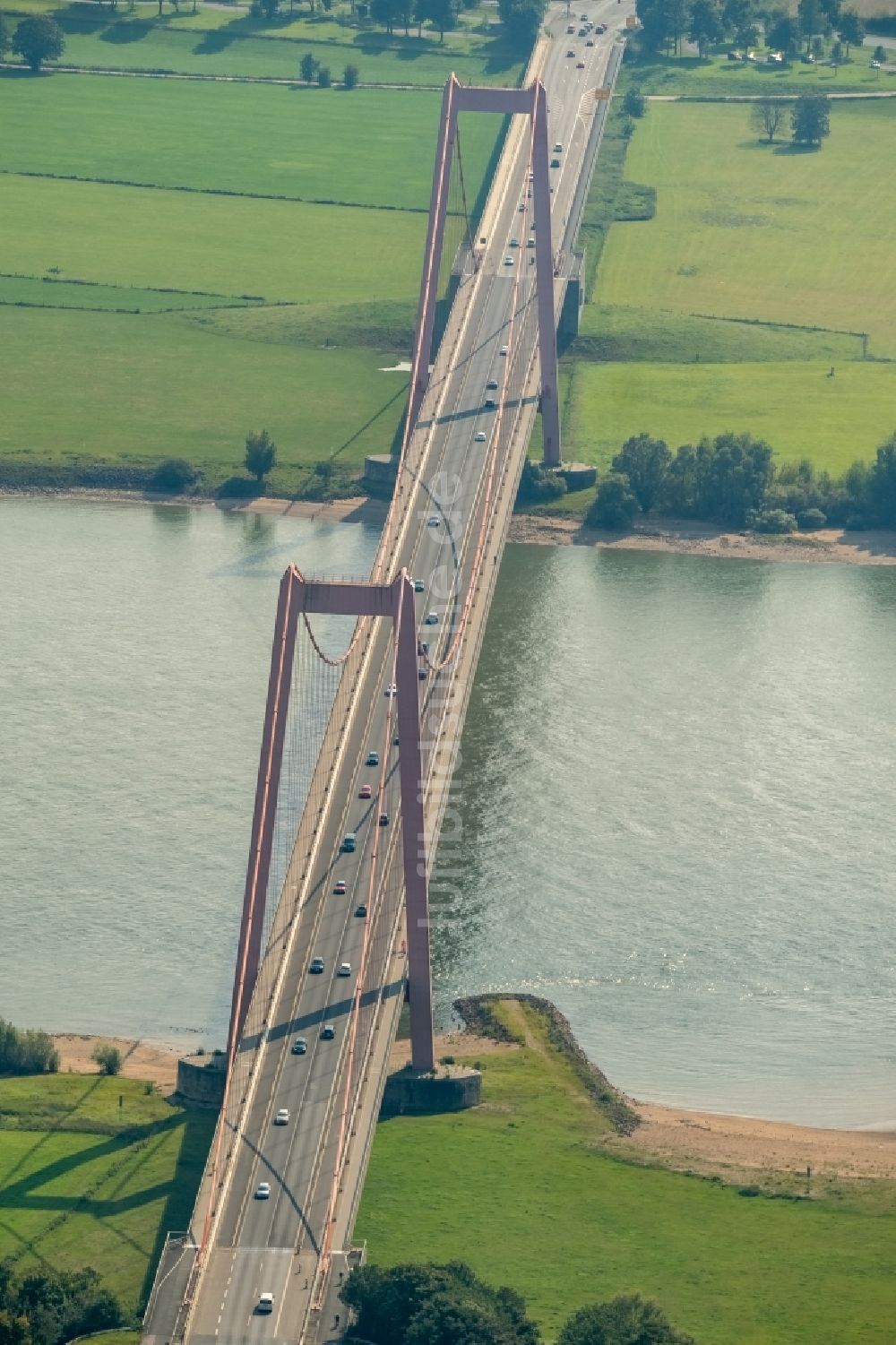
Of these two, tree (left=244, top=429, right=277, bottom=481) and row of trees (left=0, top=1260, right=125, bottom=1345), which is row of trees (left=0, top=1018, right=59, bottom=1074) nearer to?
row of trees (left=0, top=1260, right=125, bottom=1345)

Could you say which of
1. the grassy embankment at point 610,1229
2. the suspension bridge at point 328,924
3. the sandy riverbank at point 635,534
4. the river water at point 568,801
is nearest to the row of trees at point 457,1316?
the suspension bridge at point 328,924

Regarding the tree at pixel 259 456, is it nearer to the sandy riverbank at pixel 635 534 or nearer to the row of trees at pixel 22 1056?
the sandy riverbank at pixel 635 534

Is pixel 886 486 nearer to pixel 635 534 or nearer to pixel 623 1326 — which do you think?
pixel 635 534

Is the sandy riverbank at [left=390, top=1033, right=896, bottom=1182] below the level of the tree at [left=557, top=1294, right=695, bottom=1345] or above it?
above

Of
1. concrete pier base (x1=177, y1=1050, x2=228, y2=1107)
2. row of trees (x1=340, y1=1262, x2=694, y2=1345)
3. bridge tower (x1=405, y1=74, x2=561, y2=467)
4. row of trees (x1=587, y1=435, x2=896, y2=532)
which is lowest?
row of trees (x1=340, y1=1262, x2=694, y2=1345)

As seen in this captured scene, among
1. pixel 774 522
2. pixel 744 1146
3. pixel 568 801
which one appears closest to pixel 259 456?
pixel 774 522

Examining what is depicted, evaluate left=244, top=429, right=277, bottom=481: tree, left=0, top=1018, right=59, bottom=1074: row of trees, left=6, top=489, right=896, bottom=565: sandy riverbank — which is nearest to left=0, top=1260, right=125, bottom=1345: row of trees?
left=0, top=1018, right=59, bottom=1074: row of trees
